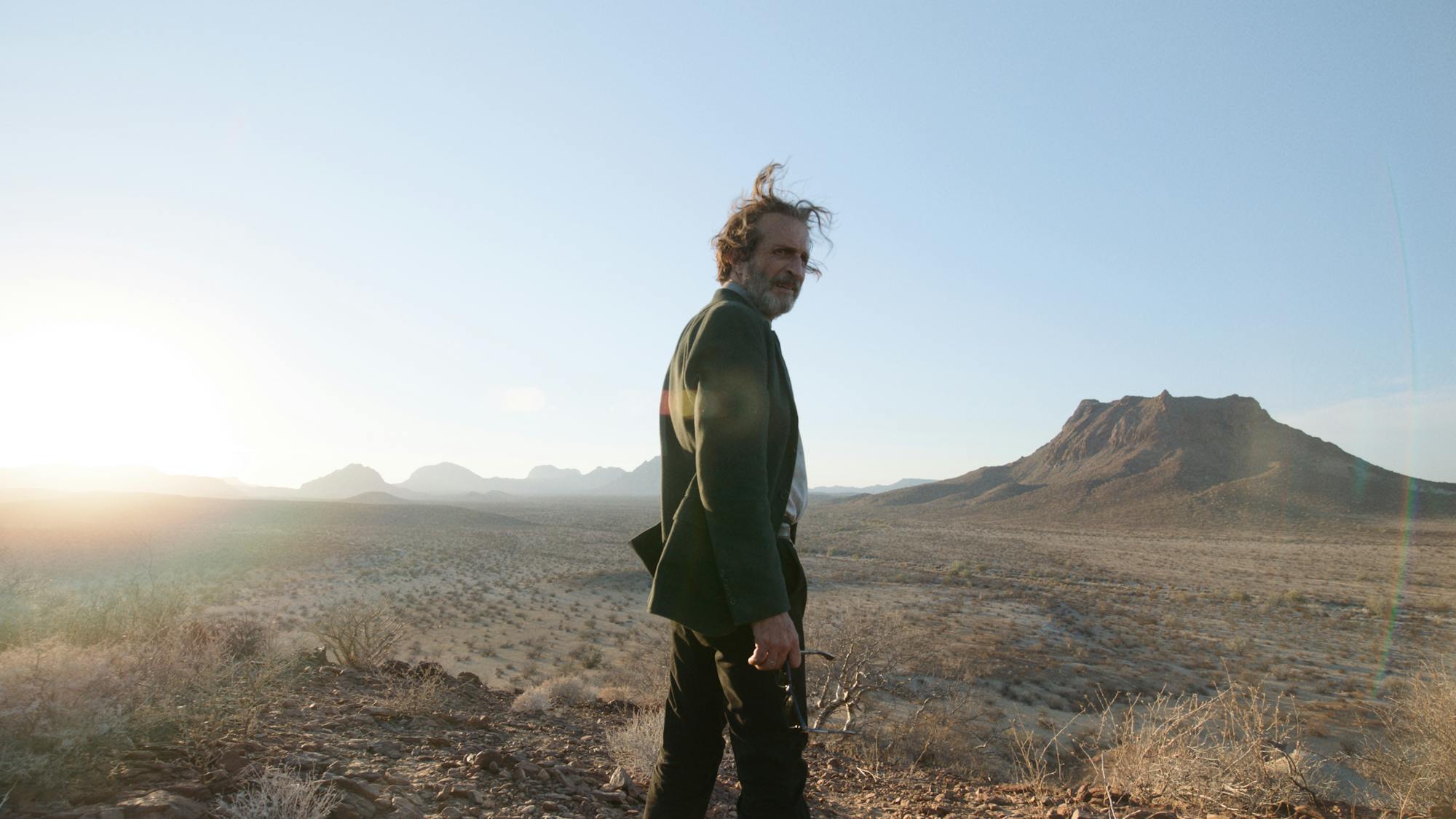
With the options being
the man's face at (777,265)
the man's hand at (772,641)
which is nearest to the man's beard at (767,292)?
the man's face at (777,265)

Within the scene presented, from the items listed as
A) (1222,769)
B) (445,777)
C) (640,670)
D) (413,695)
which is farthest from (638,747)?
(640,670)

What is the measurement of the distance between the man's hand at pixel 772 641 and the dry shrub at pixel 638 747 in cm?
211

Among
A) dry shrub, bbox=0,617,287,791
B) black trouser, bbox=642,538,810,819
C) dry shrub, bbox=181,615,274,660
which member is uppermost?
black trouser, bbox=642,538,810,819

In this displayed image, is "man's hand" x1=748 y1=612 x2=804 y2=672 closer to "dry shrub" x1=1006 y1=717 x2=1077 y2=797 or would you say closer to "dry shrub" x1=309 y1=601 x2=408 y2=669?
"dry shrub" x1=1006 y1=717 x2=1077 y2=797

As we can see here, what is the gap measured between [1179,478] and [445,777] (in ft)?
226

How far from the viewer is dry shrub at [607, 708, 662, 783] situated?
3.35 meters

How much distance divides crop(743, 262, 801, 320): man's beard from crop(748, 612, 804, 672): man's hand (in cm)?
84

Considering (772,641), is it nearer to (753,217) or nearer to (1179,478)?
(753,217)

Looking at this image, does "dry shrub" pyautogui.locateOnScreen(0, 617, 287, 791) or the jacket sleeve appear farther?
"dry shrub" pyautogui.locateOnScreen(0, 617, 287, 791)

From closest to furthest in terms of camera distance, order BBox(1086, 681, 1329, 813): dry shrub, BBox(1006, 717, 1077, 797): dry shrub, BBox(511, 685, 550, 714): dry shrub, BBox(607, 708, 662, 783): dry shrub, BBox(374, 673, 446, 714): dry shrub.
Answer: BBox(1086, 681, 1329, 813): dry shrub → BBox(1006, 717, 1077, 797): dry shrub → BBox(607, 708, 662, 783): dry shrub → BBox(374, 673, 446, 714): dry shrub → BBox(511, 685, 550, 714): dry shrub

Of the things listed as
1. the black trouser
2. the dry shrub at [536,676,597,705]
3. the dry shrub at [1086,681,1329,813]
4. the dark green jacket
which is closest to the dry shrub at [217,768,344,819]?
the black trouser

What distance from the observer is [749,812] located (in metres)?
1.50

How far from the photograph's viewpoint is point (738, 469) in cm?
151

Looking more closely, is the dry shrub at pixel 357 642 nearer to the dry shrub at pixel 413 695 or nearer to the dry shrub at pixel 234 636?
the dry shrub at pixel 234 636
